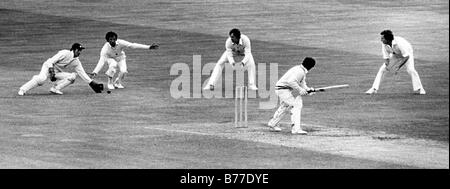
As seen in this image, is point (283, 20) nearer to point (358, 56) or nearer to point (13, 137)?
point (358, 56)

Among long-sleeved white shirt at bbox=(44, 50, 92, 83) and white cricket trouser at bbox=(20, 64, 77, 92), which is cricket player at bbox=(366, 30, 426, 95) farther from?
white cricket trouser at bbox=(20, 64, 77, 92)

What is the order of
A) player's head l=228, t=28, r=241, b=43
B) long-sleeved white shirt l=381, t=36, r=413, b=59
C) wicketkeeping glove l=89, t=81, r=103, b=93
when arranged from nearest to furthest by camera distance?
long-sleeved white shirt l=381, t=36, r=413, b=59
wicketkeeping glove l=89, t=81, r=103, b=93
player's head l=228, t=28, r=241, b=43

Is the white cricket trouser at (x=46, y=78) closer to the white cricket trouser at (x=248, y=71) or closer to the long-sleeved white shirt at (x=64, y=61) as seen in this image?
the long-sleeved white shirt at (x=64, y=61)

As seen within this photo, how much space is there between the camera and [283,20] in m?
47.1

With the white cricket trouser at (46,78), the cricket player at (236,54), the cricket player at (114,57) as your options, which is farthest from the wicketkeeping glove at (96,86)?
the cricket player at (236,54)

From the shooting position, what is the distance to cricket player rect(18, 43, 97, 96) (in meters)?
31.7

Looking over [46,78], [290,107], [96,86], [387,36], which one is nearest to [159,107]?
[96,86]

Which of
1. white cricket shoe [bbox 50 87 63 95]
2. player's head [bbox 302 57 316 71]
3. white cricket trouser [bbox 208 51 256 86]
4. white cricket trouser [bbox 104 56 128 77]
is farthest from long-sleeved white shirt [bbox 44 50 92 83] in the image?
player's head [bbox 302 57 316 71]

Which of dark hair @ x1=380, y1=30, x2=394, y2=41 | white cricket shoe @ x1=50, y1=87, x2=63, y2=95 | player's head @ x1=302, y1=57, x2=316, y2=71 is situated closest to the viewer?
player's head @ x1=302, y1=57, x2=316, y2=71

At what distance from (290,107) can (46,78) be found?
9.17 meters

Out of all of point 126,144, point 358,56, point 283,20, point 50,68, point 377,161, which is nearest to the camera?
point 377,161

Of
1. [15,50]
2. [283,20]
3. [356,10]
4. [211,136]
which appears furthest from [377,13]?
[211,136]

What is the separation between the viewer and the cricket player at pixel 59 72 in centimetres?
3173

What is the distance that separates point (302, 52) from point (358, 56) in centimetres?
205
